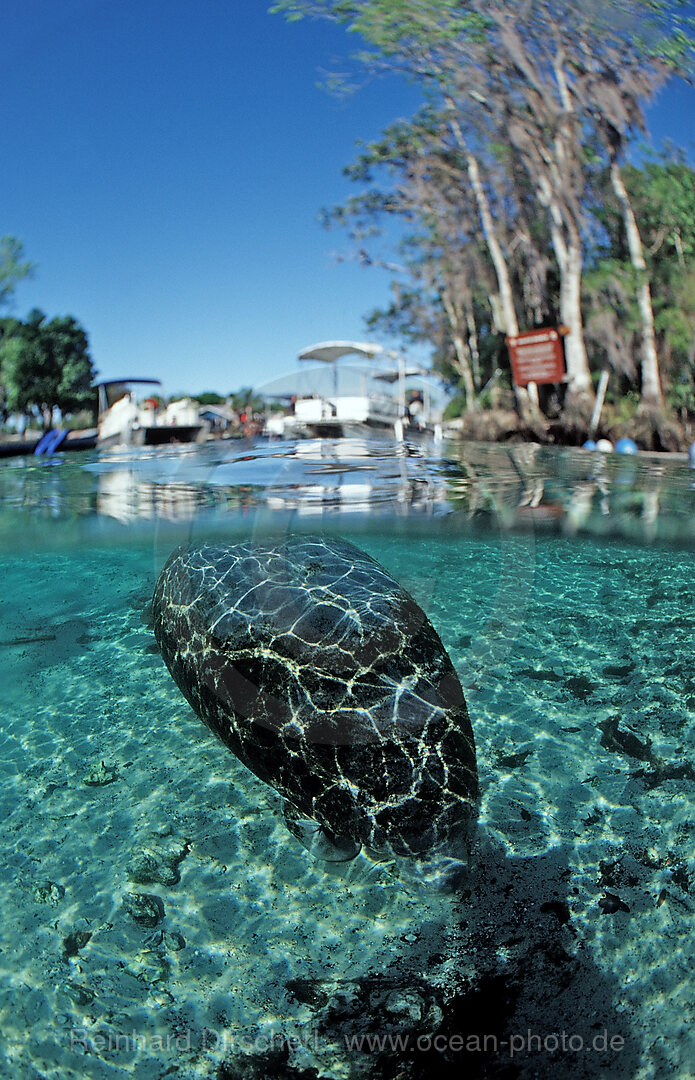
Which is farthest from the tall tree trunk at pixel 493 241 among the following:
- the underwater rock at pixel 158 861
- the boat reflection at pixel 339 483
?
the underwater rock at pixel 158 861

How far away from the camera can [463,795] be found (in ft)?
10.4

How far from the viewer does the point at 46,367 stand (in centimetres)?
2809

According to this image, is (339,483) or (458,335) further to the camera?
(458,335)

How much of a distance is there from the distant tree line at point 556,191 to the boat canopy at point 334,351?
5635 mm

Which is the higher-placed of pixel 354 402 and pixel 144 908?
pixel 354 402

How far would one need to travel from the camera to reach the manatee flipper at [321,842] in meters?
3.20

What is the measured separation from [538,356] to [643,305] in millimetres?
4174

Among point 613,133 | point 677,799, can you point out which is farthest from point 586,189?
point 677,799

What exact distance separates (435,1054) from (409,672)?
5.10 ft

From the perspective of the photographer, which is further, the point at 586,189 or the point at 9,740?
the point at 586,189

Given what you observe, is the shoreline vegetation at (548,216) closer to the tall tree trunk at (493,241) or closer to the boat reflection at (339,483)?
the tall tree trunk at (493,241)

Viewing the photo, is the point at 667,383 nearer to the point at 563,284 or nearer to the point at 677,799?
the point at 563,284

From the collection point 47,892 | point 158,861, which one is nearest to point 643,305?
point 158,861

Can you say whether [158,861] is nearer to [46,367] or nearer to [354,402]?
[354,402]
